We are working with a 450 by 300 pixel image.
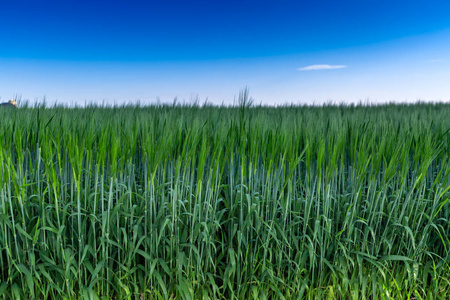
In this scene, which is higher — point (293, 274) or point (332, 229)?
point (332, 229)

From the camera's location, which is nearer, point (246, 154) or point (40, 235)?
point (40, 235)

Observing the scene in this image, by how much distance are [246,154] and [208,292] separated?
75cm

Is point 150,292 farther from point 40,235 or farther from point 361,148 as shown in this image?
point 361,148

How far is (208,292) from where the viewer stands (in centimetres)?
183

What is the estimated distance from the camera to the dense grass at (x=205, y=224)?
1.71 m

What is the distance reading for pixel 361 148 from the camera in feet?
6.36

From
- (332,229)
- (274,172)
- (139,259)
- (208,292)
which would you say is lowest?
(208,292)

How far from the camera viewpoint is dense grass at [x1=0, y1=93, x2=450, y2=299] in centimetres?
171

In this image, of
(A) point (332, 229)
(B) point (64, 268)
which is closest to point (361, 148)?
(A) point (332, 229)

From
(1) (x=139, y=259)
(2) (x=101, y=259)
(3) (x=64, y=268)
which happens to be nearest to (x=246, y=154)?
(1) (x=139, y=259)

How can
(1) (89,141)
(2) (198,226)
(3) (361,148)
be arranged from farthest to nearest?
(3) (361,148), (1) (89,141), (2) (198,226)

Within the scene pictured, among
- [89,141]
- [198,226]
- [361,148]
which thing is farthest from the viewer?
[361,148]

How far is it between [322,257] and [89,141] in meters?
1.31

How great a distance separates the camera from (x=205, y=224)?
166 centimetres
